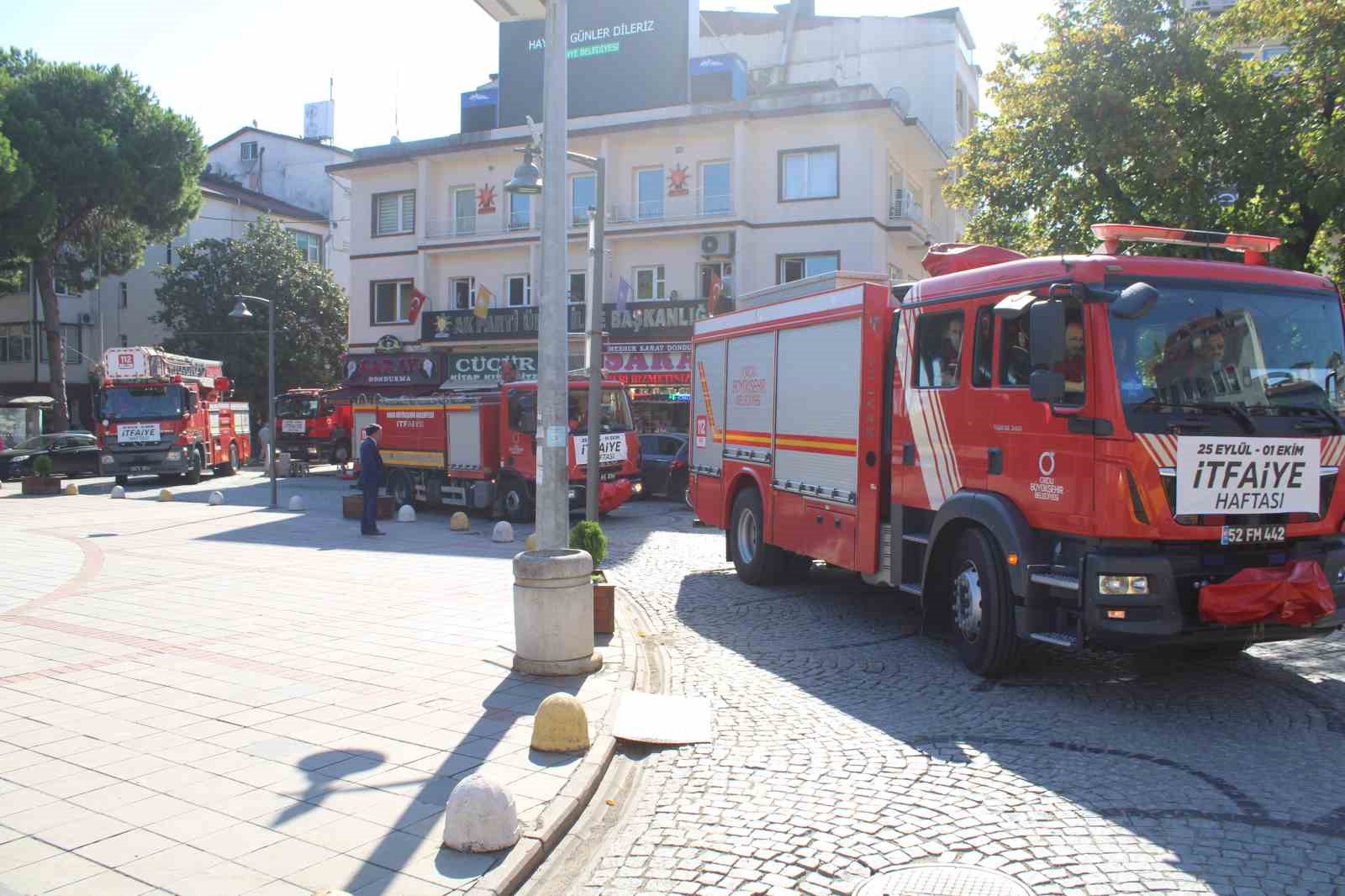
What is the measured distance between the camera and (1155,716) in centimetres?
673

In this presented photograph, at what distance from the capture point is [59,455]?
30.1 metres

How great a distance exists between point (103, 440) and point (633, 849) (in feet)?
89.0

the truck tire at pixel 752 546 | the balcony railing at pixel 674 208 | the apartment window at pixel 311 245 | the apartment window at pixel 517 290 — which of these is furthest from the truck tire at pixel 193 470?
the apartment window at pixel 311 245

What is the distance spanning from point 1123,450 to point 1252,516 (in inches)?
40.1

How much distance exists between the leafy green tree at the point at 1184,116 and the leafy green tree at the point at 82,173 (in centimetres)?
3130

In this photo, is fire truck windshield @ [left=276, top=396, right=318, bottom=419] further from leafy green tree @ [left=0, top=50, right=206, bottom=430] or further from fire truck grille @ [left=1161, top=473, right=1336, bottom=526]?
fire truck grille @ [left=1161, top=473, right=1336, bottom=526]

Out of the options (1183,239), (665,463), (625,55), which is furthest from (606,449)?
(625,55)

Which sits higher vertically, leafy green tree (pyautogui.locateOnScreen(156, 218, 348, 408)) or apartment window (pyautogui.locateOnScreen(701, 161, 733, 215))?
apartment window (pyautogui.locateOnScreen(701, 161, 733, 215))

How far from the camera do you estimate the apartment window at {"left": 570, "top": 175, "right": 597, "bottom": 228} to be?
33562 millimetres

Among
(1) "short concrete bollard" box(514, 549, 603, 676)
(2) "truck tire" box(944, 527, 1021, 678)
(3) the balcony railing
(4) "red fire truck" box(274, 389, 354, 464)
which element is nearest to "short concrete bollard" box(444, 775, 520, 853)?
(1) "short concrete bollard" box(514, 549, 603, 676)

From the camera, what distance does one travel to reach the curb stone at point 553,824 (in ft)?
14.1

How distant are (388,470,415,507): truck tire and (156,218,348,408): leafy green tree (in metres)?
22.5

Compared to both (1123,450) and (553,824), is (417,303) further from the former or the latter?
(553,824)

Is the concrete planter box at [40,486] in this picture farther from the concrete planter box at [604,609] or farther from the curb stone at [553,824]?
the curb stone at [553,824]
